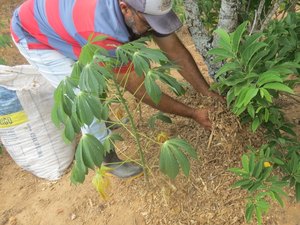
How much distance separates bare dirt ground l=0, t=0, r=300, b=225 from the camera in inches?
71.7

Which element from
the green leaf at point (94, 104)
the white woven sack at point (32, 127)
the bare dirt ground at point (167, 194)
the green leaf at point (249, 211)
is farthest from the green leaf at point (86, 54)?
the white woven sack at point (32, 127)

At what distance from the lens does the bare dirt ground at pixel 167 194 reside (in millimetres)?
1822

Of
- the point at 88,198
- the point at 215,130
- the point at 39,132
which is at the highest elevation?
the point at 215,130

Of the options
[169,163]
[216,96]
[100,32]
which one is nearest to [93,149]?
[169,163]

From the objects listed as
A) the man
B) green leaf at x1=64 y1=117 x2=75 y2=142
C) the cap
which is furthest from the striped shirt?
green leaf at x1=64 y1=117 x2=75 y2=142

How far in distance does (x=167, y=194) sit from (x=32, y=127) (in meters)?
0.96

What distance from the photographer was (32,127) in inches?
91.5

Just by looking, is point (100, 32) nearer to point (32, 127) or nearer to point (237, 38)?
point (237, 38)

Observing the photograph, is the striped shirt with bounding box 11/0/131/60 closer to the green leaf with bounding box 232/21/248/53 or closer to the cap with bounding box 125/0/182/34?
the cap with bounding box 125/0/182/34

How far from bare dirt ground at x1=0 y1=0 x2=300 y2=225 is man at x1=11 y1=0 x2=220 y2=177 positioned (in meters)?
0.12

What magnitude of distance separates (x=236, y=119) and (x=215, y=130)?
0.11 metres

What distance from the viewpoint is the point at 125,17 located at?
5.33 ft

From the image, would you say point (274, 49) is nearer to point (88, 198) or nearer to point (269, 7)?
point (269, 7)

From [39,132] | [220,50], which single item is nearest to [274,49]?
[220,50]
